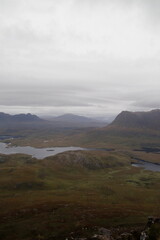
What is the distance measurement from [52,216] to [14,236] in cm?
1338

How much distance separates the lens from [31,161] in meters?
181

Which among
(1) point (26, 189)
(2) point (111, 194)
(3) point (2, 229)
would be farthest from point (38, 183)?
(3) point (2, 229)

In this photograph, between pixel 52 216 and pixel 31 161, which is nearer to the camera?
pixel 52 216

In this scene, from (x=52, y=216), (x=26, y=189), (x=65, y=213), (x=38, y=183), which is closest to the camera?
(x=52, y=216)

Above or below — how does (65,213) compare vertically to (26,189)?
above

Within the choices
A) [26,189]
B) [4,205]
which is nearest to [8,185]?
[26,189]

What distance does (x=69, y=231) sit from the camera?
3712 centimetres

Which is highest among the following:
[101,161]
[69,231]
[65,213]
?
[69,231]

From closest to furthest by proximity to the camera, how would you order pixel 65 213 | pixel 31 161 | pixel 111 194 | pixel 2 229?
pixel 2 229
pixel 65 213
pixel 111 194
pixel 31 161

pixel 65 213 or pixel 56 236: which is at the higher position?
pixel 56 236

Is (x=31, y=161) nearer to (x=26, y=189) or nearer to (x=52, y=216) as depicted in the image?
(x=26, y=189)

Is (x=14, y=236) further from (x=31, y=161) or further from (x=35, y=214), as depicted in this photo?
(x=31, y=161)

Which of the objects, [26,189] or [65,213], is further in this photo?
[26,189]

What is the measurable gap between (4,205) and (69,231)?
37979mm
